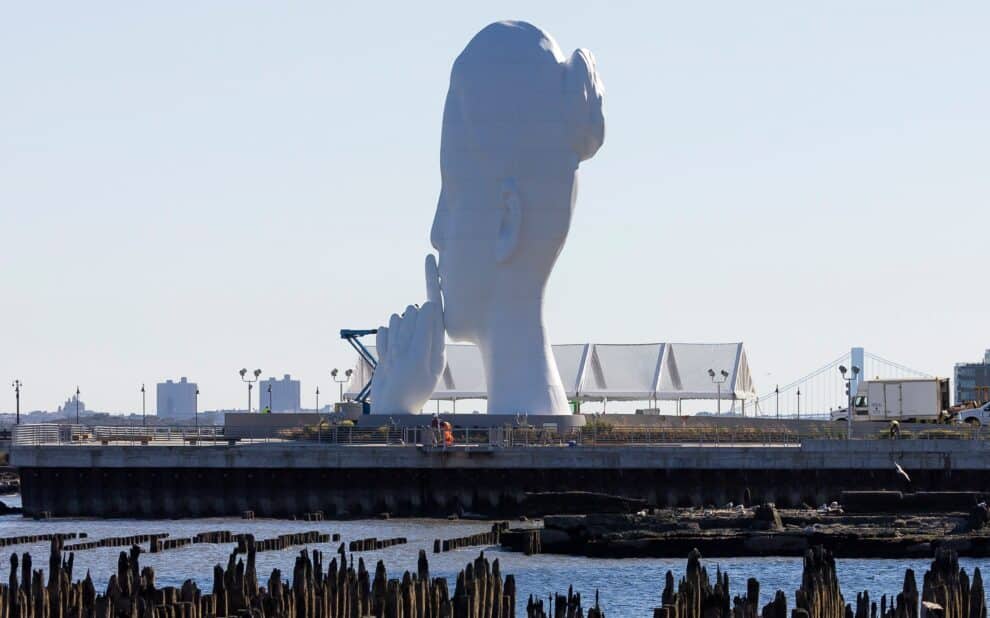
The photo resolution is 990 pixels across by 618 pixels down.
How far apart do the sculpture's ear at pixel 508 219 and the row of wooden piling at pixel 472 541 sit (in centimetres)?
1552

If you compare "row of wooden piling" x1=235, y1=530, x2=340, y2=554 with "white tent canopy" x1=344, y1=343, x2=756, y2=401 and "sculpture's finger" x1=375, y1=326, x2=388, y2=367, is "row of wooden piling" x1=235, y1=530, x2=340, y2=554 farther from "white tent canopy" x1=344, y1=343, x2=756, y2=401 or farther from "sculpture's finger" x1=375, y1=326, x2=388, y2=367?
"white tent canopy" x1=344, y1=343, x2=756, y2=401

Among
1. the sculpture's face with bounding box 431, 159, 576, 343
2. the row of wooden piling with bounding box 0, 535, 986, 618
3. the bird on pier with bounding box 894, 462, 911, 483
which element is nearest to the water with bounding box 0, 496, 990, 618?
the row of wooden piling with bounding box 0, 535, 986, 618

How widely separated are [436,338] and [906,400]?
25.4 meters

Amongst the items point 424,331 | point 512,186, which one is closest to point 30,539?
point 424,331

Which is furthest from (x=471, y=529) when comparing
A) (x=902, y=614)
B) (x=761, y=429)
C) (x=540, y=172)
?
(x=902, y=614)

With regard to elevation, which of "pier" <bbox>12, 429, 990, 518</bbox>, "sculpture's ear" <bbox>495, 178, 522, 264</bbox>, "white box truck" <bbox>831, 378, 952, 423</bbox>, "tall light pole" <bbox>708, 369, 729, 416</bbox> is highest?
"sculpture's ear" <bbox>495, 178, 522, 264</bbox>

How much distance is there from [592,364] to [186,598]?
7069 centimetres

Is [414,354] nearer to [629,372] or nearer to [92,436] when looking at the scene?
[92,436]

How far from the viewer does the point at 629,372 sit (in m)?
97.6

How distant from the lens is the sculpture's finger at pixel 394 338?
63.0 m

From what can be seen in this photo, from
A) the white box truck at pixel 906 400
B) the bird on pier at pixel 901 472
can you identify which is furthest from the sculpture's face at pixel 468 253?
the white box truck at pixel 906 400

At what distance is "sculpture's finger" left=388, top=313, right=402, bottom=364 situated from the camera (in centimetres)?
6303

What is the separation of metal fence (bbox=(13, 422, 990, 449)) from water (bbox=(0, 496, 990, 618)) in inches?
311

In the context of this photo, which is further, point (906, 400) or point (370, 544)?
point (906, 400)
